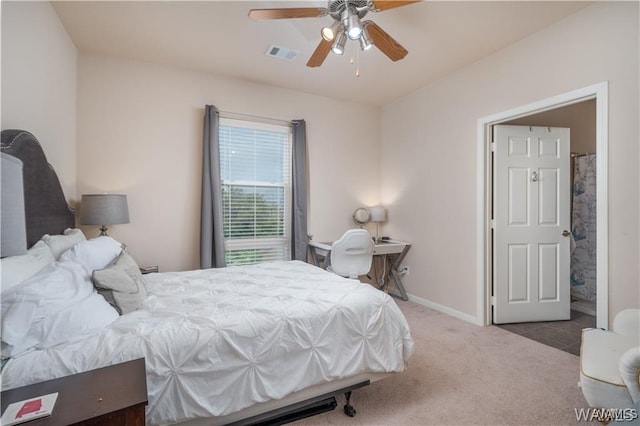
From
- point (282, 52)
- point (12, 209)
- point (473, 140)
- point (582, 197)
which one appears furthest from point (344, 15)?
point (582, 197)

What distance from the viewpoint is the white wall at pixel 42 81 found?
161cm

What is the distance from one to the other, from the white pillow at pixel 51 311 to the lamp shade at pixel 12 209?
412 mm

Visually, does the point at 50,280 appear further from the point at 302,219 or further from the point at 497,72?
the point at 497,72

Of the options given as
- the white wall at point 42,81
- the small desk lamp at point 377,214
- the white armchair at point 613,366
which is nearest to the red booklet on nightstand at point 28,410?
the white wall at point 42,81

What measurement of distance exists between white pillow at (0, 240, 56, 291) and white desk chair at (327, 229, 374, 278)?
2284 millimetres

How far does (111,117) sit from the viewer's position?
9.61 feet

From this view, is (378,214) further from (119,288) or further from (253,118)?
(119,288)

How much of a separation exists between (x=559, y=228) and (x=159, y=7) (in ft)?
13.8

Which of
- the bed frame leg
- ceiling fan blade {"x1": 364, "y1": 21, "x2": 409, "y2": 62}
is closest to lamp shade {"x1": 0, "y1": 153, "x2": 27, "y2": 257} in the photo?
the bed frame leg

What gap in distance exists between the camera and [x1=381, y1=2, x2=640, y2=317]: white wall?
2.05 meters

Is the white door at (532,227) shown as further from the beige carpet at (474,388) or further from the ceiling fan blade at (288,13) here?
the ceiling fan blade at (288,13)

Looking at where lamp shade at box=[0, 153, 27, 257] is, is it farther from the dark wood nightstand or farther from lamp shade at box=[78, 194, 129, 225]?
lamp shade at box=[78, 194, 129, 225]

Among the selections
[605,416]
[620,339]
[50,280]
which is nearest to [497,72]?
[620,339]

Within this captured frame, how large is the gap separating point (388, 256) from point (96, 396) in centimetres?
369
